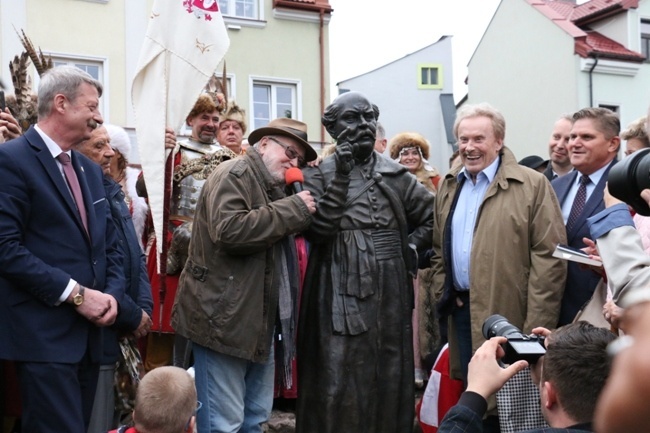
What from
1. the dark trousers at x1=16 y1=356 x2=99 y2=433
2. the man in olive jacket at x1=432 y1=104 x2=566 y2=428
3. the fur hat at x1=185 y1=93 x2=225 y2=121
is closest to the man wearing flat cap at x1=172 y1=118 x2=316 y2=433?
the dark trousers at x1=16 y1=356 x2=99 y2=433

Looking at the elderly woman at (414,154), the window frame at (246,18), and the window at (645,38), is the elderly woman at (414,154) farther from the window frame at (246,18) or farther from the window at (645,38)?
the window at (645,38)

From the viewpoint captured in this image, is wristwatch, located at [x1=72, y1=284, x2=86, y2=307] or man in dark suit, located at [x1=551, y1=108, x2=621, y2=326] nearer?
wristwatch, located at [x1=72, y1=284, x2=86, y2=307]

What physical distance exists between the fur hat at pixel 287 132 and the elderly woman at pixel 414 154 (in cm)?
256

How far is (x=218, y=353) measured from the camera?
450 cm

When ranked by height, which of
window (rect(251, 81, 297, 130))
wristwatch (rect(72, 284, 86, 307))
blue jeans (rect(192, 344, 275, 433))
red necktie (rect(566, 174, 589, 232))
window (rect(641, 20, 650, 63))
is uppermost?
window (rect(641, 20, 650, 63))

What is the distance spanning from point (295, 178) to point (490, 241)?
1149mm

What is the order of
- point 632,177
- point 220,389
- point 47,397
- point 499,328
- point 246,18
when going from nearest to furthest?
point 632,177 < point 499,328 < point 47,397 < point 220,389 < point 246,18

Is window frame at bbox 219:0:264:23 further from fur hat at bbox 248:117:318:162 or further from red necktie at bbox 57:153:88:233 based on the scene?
red necktie at bbox 57:153:88:233

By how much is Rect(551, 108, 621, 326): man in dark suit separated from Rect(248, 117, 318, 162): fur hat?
1586 millimetres

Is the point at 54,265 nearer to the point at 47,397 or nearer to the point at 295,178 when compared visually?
the point at 47,397

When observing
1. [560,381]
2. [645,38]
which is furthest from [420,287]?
[645,38]

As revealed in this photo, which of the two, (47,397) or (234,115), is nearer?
(47,397)

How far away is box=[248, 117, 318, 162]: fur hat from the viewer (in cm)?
468

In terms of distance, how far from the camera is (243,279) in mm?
4449
